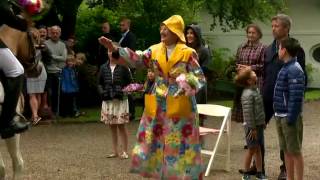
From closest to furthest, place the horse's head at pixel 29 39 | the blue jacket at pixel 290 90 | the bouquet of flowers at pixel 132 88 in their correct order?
the blue jacket at pixel 290 90
the horse's head at pixel 29 39
the bouquet of flowers at pixel 132 88

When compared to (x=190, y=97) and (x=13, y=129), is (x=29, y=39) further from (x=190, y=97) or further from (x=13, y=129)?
(x=190, y=97)

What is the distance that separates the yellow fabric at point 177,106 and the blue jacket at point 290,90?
1.23 m

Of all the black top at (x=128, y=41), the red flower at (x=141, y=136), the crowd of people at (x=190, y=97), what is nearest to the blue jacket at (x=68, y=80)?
the black top at (x=128, y=41)

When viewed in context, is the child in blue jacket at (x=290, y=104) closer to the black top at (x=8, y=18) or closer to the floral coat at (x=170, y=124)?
the floral coat at (x=170, y=124)

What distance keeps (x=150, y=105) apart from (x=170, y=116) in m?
0.27

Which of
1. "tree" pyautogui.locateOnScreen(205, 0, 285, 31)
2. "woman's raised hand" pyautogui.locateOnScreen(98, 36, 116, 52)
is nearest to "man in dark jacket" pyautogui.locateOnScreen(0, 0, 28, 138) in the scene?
"woman's raised hand" pyautogui.locateOnScreen(98, 36, 116, 52)

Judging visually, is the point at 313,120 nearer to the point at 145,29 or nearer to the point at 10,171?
the point at 145,29

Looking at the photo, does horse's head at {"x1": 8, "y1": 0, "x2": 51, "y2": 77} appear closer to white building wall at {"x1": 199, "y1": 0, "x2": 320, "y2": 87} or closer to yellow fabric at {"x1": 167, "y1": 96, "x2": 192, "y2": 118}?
yellow fabric at {"x1": 167, "y1": 96, "x2": 192, "y2": 118}

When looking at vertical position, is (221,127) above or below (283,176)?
above

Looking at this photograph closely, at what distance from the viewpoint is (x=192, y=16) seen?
20734mm

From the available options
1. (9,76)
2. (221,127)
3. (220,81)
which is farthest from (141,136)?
(220,81)

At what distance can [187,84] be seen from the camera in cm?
683

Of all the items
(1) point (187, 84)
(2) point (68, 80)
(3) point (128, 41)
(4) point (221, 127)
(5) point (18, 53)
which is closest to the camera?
(1) point (187, 84)

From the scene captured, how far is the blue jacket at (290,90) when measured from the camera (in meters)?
7.43
